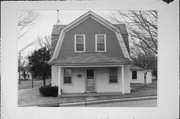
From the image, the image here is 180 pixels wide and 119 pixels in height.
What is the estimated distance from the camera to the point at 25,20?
3748 millimetres

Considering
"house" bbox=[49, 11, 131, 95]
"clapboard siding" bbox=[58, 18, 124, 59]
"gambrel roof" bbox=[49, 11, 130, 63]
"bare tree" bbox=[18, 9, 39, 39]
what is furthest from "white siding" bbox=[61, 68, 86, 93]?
"bare tree" bbox=[18, 9, 39, 39]

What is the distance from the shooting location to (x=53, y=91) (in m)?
3.68

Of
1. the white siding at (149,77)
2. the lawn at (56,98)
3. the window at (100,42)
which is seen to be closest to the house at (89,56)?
the window at (100,42)

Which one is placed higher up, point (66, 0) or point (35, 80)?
point (66, 0)

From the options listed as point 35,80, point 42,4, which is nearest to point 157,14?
point 42,4

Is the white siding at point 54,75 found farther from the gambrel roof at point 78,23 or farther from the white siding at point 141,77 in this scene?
the white siding at point 141,77

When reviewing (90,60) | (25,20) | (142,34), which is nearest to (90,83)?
(90,60)

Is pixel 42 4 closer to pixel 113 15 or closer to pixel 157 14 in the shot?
pixel 113 15

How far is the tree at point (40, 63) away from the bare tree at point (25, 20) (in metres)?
0.35

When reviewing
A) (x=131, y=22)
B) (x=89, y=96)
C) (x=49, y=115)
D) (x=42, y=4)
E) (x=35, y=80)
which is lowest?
(x=49, y=115)

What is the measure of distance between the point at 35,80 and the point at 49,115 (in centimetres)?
57

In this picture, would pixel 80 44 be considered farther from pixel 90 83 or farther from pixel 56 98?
pixel 56 98

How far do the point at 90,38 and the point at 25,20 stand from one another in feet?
3.27

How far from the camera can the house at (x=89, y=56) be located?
3711 millimetres
